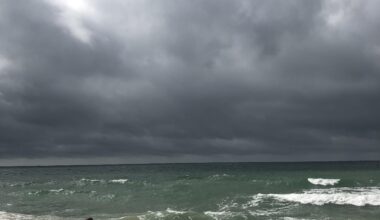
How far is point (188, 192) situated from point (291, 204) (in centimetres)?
1068

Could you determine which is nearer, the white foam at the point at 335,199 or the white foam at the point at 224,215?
the white foam at the point at 224,215

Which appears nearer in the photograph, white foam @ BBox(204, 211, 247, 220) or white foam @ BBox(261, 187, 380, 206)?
white foam @ BBox(204, 211, 247, 220)

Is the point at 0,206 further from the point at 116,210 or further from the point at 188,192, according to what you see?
the point at 188,192

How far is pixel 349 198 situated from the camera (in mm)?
30922

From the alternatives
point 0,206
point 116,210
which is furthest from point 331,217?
point 0,206

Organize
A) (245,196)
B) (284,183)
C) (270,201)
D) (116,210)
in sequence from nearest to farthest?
(116,210)
(270,201)
(245,196)
(284,183)

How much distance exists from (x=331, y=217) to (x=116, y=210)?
528 inches

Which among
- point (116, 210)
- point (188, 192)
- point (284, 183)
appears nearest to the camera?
point (116, 210)

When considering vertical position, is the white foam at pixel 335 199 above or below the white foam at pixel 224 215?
above

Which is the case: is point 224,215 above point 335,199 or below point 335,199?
below

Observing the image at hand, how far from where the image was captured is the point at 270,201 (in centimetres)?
3084

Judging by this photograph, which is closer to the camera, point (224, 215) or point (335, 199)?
point (224, 215)

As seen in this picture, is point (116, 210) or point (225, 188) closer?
point (116, 210)

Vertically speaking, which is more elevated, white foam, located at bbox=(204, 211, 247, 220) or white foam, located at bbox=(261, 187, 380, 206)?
white foam, located at bbox=(261, 187, 380, 206)
